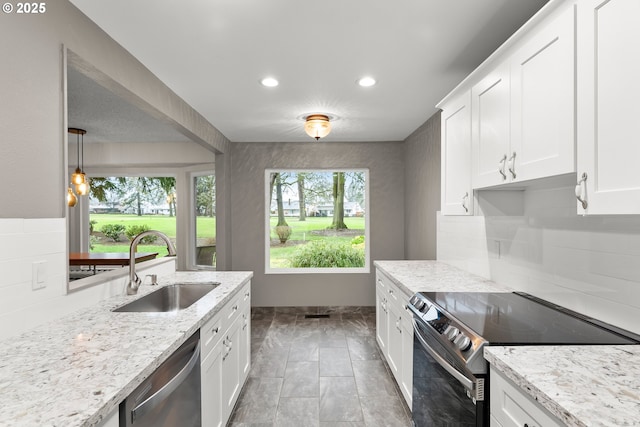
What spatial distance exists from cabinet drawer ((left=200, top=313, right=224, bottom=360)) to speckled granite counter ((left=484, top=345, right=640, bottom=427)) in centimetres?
125

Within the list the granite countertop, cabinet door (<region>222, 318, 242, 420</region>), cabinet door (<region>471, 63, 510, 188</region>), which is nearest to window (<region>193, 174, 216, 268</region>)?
cabinet door (<region>222, 318, 242, 420</region>)

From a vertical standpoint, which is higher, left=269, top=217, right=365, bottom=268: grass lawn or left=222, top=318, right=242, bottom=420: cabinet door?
left=269, top=217, right=365, bottom=268: grass lawn

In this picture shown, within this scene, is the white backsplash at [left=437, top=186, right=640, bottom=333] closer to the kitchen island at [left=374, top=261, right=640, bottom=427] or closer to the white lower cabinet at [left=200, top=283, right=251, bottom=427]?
the kitchen island at [left=374, top=261, right=640, bottom=427]

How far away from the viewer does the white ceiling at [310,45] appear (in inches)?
65.9

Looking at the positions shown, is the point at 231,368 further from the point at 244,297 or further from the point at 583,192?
the point at 583,192

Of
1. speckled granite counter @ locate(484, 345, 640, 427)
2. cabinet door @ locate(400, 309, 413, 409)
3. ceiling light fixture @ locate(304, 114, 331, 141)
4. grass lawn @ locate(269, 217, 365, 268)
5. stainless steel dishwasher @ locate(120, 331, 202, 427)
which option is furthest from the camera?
grass lawn @ locate(269, 217, 365, 268)

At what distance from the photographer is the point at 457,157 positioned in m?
2.18

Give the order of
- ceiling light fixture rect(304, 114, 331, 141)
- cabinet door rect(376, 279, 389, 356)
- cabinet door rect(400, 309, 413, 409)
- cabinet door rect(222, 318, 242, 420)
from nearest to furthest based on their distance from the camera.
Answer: cabinet door rect(222, 318, 242, 420) < cabinet door rect(400, 309, 413, 409) < cabinet door rect(376, 279, 389, 356) < ceiling light fixture rect(304, 114, 331, 141)

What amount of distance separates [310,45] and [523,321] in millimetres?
1867

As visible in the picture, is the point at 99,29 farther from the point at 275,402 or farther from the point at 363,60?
the point at 275,402

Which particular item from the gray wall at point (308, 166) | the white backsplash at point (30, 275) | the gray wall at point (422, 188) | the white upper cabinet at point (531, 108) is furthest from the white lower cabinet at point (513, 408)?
the gray wall at point (308, 166)

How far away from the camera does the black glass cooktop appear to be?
126cm

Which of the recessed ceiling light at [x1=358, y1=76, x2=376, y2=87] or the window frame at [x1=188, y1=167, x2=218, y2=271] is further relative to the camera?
the window frame at [x1=188, y1=167, x2=218, y2=271]

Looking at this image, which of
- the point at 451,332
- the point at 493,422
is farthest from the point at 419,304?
the point at 493,422
